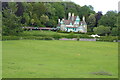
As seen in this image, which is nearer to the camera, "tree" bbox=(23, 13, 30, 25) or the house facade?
"tree" bbox=(23, 13, 30, 25)

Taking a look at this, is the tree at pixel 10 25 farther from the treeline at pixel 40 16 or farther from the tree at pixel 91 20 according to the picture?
the tree at pixel 91 20

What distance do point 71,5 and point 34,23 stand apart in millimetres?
17233

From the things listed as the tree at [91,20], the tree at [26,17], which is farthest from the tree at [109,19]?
the tree at [26,17]

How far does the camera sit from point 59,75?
8.07 m

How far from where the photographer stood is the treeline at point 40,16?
98.5 ft

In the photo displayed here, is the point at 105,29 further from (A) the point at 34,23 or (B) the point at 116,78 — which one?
(B) the point at 116,78

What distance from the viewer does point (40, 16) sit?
45.8m

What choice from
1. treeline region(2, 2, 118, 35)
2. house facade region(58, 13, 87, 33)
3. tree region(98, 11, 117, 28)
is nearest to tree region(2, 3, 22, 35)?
treeline region(2, 2, 118, 35)

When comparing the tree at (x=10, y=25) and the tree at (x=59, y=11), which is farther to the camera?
the tree at (x=59, y=11)

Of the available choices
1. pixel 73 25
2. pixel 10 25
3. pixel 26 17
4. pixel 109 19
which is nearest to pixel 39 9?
pixel 26 17

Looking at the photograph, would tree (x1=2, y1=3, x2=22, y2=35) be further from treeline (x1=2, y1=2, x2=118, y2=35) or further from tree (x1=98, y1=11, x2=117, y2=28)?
tree (x1=98, y1=11, x2=117, y2=28)

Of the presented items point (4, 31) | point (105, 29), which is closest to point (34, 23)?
point (105, 29)

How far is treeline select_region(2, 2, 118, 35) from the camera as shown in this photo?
98.5ft

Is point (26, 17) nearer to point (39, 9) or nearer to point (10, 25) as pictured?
point (39, 9)
